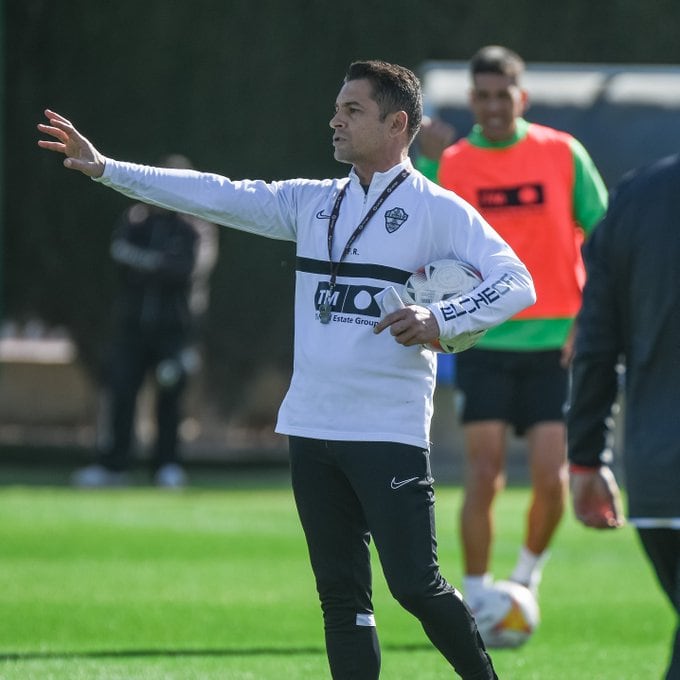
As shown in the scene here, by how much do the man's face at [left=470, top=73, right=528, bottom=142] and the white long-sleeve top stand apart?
2.60 m

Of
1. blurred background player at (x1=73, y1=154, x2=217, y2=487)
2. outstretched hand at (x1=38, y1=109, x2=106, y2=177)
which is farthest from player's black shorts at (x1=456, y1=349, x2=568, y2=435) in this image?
blurred background player at (x1=73, y1=154, x2=217, y2=487)

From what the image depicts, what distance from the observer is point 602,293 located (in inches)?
173

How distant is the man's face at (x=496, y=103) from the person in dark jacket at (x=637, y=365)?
3.80 metres

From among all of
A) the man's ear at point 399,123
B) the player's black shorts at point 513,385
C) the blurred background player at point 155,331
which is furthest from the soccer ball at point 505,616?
the blurred background player at point 155,331

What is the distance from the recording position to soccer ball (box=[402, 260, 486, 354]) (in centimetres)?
538

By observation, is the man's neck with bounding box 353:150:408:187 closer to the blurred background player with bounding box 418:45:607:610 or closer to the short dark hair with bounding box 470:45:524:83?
the blurred background player with bounding box 418:45:607:610

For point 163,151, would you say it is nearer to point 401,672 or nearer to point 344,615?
point 401,672

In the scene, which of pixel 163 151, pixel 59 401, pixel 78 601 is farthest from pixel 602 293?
pixel 59 401

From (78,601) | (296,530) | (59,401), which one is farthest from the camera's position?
(59,401)

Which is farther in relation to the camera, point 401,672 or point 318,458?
point 401,672

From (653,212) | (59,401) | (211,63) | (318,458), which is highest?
(211,63)

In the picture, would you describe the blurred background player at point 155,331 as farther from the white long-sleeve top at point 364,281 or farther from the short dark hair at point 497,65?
the white long-sleeve top at point 364,281

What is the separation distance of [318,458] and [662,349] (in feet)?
5.04

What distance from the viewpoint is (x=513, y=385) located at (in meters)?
8.19
